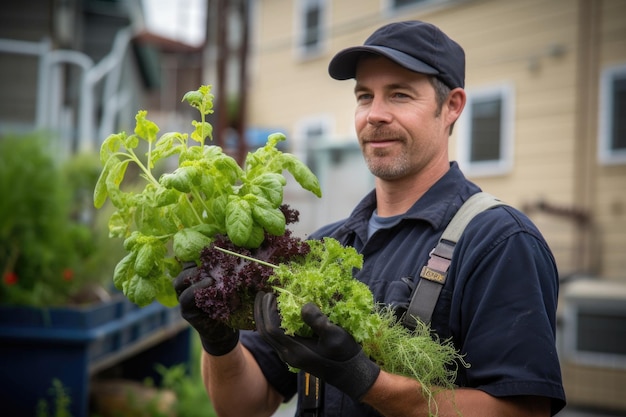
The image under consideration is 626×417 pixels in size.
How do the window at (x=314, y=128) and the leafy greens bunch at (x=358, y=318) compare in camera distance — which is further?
the window at (x=314, y=128)

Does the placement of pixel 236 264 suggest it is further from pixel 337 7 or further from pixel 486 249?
pixel 337 7

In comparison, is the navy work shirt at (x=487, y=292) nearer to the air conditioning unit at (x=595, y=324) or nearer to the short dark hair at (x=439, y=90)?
the short dark hair at (x=439, y=90)

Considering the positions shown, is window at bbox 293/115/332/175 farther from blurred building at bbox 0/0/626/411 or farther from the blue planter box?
the blue planter box

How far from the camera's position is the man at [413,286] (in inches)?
79.5

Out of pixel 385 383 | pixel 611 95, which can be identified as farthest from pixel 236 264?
pixel 611 95

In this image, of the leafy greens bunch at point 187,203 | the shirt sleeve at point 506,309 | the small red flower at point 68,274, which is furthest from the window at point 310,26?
the shirt sleeve at point 506,309

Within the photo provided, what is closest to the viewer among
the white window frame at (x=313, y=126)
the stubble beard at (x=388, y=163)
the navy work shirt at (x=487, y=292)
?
the navy work shirt at (x=487, y=292)

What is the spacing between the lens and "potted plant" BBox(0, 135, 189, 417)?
15.0ft

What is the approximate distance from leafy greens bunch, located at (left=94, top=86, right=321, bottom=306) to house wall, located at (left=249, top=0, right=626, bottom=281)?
813 cm

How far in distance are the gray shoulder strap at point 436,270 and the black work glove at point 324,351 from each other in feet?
0.85

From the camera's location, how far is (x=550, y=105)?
10328 mm

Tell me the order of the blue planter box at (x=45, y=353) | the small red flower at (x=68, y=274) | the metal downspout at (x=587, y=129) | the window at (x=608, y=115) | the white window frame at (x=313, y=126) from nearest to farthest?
the blue planter box at (x=45, y=353) < the small red flower at (x=68, y=274) < the window at (x=608, y=115) < the metal downspout at (x=587, y=129) < the white window frame at (x=313, y=126)

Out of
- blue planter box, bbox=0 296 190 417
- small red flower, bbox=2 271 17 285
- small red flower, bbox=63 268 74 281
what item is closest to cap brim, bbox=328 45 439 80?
blue planter box, bbox=0 296 190 417

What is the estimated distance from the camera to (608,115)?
984 cm
